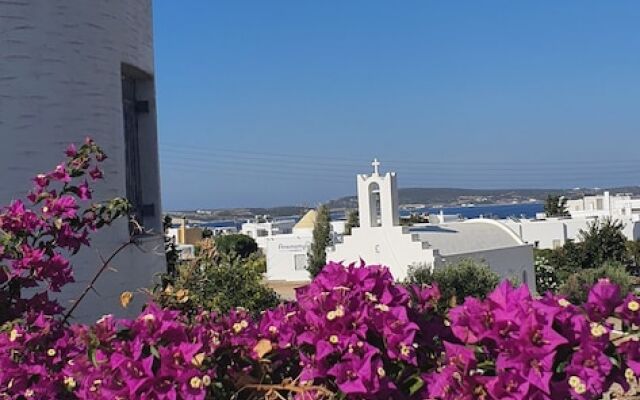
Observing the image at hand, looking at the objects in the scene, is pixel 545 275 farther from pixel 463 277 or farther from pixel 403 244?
pixel 463 277

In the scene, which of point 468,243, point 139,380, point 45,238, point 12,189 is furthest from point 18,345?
point 468,243

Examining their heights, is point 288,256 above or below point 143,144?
below

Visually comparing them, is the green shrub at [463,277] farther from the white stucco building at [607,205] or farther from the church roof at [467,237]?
the white stucco building at [607,205]

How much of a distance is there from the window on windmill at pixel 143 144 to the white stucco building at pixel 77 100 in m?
0.21

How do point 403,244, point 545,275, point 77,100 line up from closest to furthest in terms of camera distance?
point 77,100 < point 403,244 < point 545,275

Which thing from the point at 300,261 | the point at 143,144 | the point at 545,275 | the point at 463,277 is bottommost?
the point at 545,275

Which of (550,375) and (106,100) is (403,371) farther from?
(106,100)

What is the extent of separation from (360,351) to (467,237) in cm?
2458

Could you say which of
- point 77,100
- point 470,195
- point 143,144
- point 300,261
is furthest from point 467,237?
point 470,195

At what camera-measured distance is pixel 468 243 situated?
82.8ft

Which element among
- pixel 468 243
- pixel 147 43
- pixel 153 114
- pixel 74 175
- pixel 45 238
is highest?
pixel 147 43

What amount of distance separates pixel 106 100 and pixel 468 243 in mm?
20034

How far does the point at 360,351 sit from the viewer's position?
1936mm

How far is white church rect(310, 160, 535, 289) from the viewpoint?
23312mm
